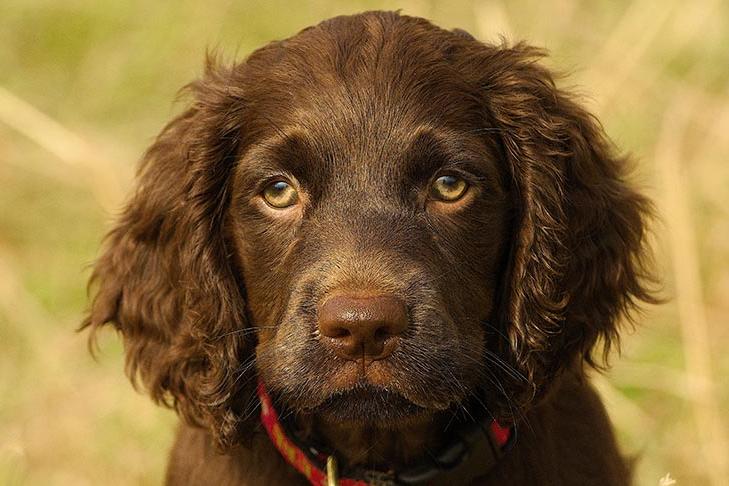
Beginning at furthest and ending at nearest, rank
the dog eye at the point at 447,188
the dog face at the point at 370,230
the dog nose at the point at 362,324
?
1. the dog eye at the point at 447,188
2. the dog face at the point at 370,230
3. the dog nose at the point at 362,324

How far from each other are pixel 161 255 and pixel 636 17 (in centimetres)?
365

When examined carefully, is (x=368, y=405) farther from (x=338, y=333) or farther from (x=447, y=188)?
(x=447, y=188)

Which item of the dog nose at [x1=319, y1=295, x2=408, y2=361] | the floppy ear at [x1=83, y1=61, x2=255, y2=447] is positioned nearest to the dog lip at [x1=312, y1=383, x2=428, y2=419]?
the dog nose at [x1=319, y1=295, x2=408, y2=361]

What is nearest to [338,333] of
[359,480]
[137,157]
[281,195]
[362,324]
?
[362,324]

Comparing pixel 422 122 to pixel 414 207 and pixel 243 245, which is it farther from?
pixel 243 245

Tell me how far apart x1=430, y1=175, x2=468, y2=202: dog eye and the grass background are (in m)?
1.40

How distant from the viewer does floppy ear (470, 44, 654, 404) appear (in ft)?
13.9

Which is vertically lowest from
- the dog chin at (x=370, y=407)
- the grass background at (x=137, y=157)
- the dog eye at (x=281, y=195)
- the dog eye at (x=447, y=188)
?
the grass background at (x=137, y=157)

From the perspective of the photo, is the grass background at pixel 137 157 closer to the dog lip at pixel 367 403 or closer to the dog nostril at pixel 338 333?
the dog lip at pixel 367 403

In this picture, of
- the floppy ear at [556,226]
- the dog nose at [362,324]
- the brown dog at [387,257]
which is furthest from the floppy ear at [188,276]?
the floppy ear at [556,226]

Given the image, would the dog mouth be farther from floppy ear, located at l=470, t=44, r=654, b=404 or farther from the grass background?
the grass background

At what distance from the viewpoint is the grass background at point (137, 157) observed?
236 inches

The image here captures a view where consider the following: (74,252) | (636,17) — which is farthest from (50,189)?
(636,17)

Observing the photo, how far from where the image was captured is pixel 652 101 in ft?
24.9
